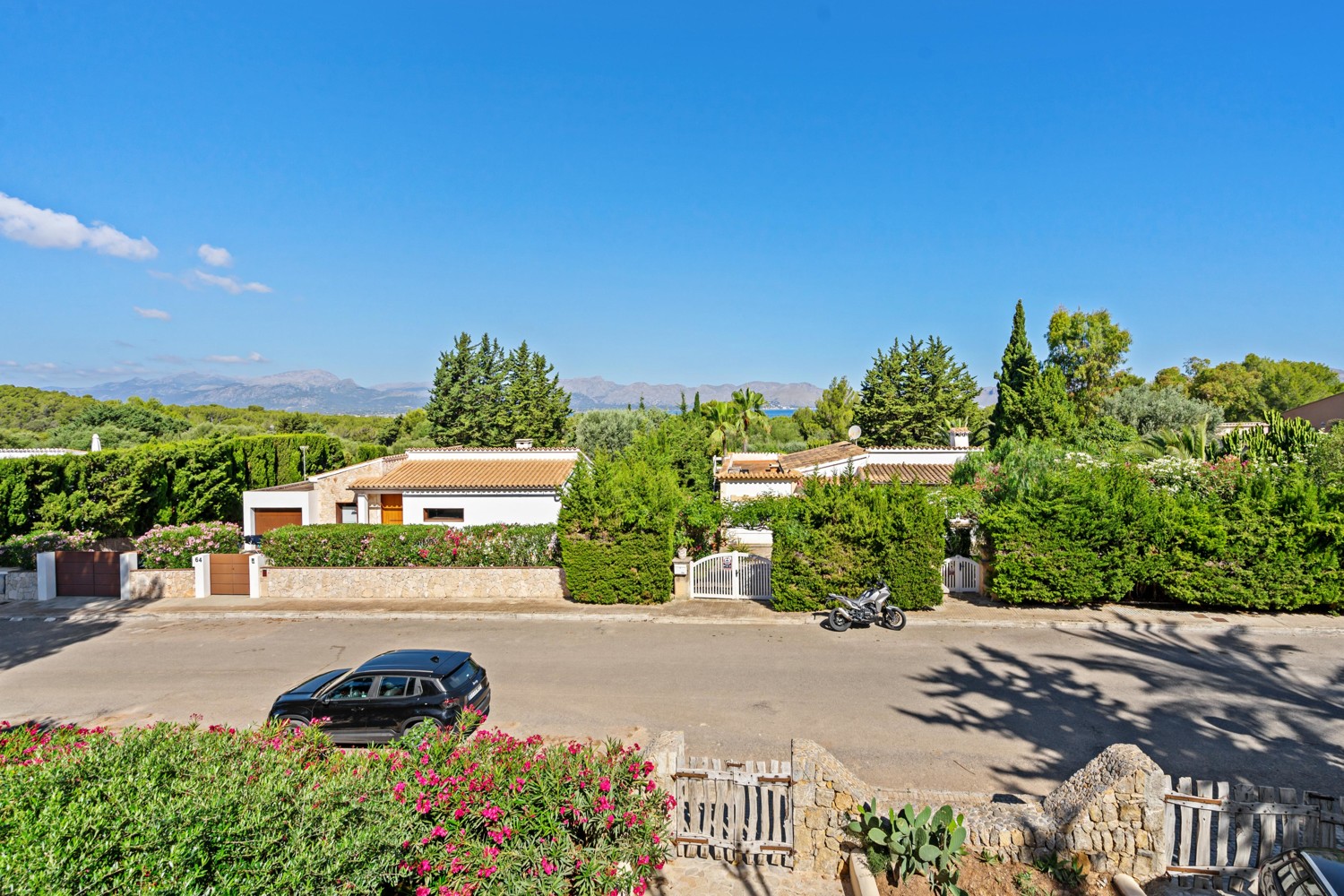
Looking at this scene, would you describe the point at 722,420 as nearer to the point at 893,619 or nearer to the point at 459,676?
the point at 893,619

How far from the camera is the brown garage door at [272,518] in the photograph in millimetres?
24688

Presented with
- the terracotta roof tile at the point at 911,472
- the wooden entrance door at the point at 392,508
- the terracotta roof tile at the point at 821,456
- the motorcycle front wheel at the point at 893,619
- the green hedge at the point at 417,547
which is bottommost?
the motorcycle front wheel at the point at 893,619

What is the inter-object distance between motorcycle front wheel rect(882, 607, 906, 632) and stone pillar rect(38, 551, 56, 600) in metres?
23.4

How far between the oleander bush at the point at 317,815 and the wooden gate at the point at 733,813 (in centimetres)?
43

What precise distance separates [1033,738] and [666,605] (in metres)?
9.72

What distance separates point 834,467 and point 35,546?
90.9 ft

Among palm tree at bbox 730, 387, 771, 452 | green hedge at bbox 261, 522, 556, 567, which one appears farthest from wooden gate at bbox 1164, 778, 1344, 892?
palm tree at bbox 730, 387, 771, 452

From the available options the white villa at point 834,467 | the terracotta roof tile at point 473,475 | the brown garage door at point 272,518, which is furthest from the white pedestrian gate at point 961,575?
the brown garage door at point 272,518

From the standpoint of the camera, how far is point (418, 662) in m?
9.78

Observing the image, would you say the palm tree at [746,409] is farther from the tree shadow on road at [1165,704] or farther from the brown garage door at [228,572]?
the tree shadow on road at [1165,704]

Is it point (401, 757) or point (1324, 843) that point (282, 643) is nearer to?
point (401, 757)

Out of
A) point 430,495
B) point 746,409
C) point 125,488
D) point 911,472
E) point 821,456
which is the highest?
point 746,409

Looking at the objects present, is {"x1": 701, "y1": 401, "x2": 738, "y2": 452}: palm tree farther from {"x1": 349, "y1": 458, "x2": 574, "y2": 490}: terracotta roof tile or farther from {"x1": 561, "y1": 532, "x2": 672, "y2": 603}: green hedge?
{"x1": 561, "y1": 532, "x2": 672, "y2": 603}: green hedge

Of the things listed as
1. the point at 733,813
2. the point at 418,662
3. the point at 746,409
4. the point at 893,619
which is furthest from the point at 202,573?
the point at 746,409
